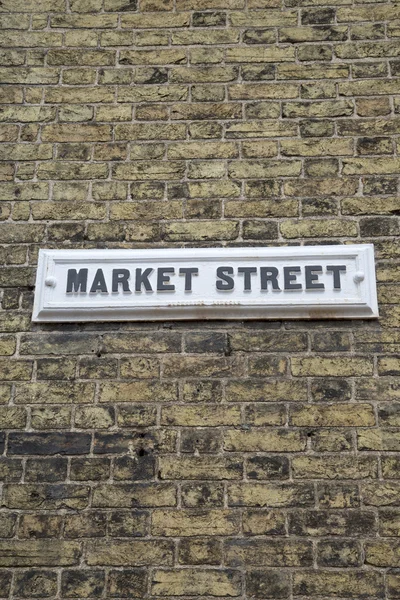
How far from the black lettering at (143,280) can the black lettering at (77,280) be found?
0.77 ft

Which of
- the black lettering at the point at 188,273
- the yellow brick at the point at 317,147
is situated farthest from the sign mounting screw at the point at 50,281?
the yellow brick at the point at 317,147

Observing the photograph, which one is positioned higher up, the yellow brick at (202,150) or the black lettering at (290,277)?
the yellow brick at (202,150)

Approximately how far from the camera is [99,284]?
3.50 meters

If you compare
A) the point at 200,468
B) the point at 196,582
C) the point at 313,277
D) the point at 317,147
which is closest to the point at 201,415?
the point at 200,468

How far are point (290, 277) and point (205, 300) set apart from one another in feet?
1.30

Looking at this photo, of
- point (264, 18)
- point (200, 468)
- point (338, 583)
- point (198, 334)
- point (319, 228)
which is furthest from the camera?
point (264, 18)

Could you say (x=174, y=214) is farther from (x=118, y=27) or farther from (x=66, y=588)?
(x=66, y=588)

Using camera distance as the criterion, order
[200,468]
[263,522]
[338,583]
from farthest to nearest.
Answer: [200,468], [263,522], [338,583]

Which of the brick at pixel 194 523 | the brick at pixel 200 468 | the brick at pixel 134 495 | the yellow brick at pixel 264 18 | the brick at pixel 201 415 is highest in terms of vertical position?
the yellow brick at pixel 264 18

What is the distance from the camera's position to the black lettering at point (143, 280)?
11.5 ft

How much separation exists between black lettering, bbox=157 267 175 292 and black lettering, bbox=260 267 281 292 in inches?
15.9

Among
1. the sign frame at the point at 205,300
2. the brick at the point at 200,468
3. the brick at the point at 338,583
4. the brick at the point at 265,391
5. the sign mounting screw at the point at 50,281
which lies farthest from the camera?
the sign mounting screw at the point at 50,281

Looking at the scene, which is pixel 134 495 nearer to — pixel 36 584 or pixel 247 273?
pixel 36 584

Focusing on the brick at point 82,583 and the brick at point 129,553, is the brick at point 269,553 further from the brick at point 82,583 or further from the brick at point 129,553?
the brick at point 82,583
